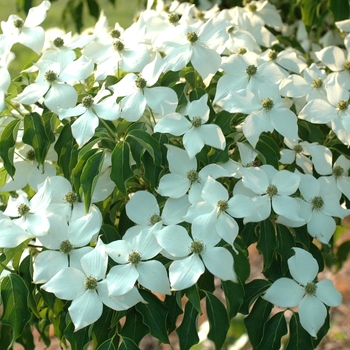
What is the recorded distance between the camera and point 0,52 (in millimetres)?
1213

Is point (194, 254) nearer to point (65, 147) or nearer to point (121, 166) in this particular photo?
point (121, 166)

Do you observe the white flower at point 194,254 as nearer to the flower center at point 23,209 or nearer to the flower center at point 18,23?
the flower center at point 23,209

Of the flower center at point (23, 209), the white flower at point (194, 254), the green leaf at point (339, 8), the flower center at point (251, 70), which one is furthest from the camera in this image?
the green leaf at point (339, 8)

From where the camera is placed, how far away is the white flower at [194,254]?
0.91m

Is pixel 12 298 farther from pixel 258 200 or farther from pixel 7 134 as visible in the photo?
pixel 258 200

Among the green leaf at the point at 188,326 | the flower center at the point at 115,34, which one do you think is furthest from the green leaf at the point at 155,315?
the flower center at the point at 115,34

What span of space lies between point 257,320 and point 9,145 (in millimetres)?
564

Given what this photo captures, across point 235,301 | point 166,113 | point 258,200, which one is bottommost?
point 235,301

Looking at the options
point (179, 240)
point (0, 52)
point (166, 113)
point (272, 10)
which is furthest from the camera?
point (272, 10)

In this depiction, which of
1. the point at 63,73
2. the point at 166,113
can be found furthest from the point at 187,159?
the point at 63,73

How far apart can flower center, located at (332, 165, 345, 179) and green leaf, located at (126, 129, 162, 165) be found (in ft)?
1.18

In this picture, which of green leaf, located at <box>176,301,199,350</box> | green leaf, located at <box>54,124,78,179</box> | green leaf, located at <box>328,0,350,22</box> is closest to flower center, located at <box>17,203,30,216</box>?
green leaf, located at <box>54,124,78,179</box>

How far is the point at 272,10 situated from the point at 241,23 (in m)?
0.21

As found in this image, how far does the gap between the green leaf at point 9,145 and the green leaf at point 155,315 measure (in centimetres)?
35
